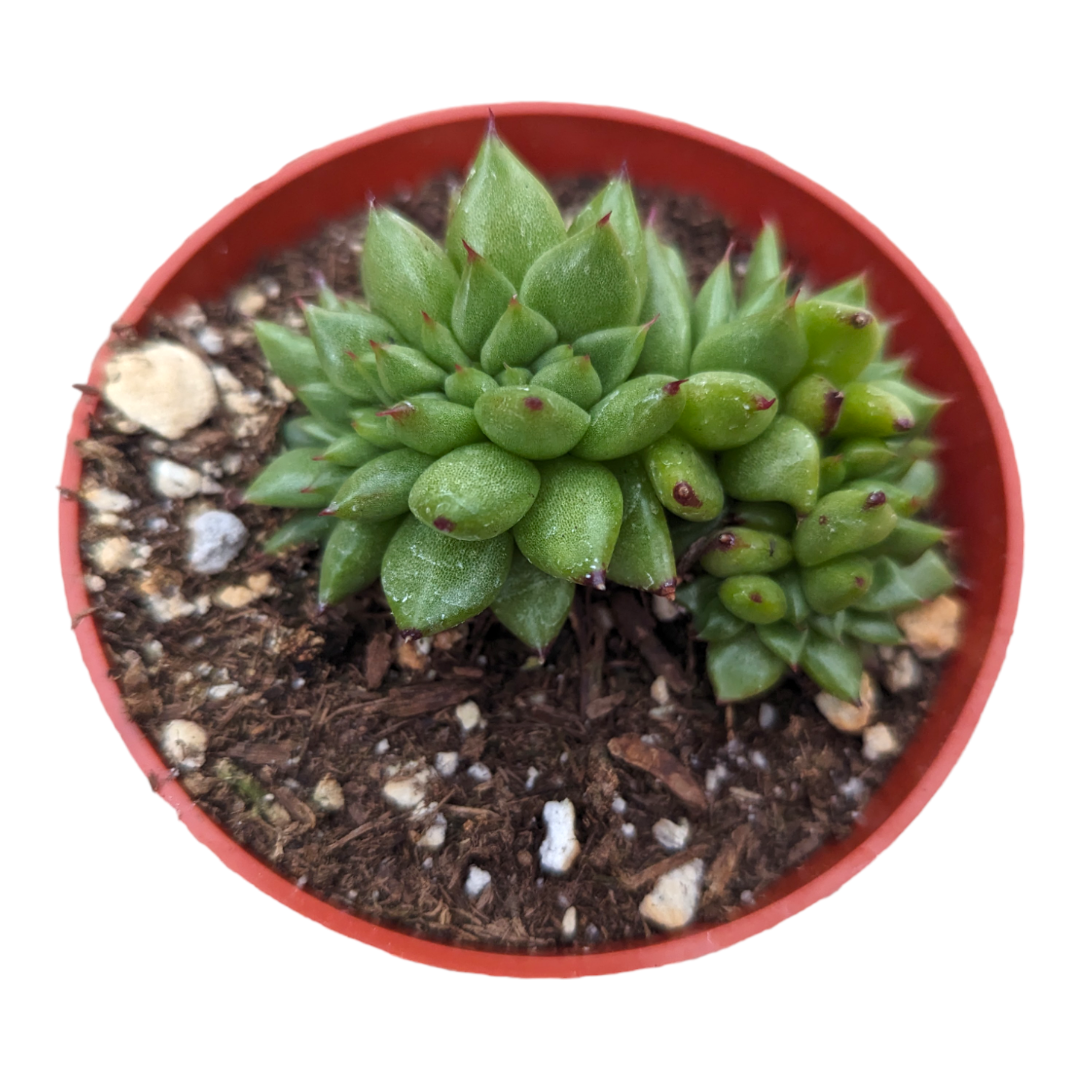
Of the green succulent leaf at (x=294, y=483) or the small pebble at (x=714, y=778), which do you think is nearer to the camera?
the green succulent leaf at (x=294, y=483)

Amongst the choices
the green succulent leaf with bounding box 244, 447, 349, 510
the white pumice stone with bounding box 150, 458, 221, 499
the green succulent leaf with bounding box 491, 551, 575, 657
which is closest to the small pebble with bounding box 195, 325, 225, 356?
the white pumice stone with bounding box 150, 458, 221, 499

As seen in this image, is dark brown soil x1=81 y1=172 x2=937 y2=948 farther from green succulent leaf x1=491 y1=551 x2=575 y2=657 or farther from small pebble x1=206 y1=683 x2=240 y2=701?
green succulent leaf x1=491 y1=551 x2=575 y2=657

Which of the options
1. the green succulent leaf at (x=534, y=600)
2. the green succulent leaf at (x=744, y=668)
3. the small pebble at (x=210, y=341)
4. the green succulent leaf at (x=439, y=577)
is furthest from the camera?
the small pebble at (x=210, y=341)

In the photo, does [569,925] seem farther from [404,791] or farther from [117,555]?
[117,555]

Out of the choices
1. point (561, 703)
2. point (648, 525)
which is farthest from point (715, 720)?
point (648, 525)

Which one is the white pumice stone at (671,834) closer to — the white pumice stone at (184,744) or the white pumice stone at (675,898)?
the white pumice stone at (675,898)

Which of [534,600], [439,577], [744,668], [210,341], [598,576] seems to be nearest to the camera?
[598,576]

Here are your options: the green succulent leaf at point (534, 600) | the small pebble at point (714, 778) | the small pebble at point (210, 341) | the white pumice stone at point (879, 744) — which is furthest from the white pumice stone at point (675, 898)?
the small pebble at point (210, 341)

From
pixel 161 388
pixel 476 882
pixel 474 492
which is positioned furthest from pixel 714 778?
pixel 161 388
